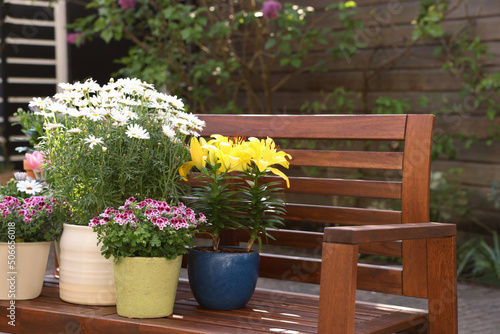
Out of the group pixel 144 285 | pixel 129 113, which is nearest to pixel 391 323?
pixel 144 285

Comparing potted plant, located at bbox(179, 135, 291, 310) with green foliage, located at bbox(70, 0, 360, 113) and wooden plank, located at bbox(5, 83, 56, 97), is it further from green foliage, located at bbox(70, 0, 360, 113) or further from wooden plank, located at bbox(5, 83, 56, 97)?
wooden plank, located at bbox(5, 83, 56, 97)

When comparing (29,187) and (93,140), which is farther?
(29,187)

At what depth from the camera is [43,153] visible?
1969 mm

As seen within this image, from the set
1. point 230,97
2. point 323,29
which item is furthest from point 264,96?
point 323,29

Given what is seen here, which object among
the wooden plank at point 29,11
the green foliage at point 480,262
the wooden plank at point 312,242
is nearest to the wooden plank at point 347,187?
the wooden plank at point 312,242

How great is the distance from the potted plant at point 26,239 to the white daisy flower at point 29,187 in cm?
11

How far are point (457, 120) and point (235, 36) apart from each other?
2.20m

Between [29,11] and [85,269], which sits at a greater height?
[29,11]

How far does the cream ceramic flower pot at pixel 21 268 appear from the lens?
6.05 ft

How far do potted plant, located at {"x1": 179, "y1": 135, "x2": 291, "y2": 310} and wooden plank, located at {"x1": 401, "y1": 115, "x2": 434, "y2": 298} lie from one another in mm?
392

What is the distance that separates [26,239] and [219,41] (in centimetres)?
378

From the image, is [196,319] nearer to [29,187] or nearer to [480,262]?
[29,187]

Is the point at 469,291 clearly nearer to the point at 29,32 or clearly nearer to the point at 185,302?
the point at 185,302

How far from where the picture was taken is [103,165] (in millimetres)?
1766
